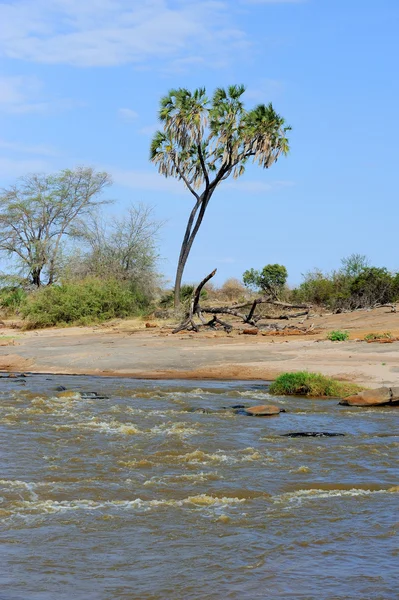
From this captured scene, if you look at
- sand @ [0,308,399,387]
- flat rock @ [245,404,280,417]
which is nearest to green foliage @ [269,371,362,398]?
sand @ [0,308,399,387]

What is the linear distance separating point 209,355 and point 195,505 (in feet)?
41.2

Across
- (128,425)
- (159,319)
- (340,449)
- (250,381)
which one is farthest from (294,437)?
(159,319)

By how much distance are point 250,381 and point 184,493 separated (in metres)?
9.80

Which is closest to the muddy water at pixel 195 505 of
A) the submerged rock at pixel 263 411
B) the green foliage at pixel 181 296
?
the submerged rock at pixel 263 411

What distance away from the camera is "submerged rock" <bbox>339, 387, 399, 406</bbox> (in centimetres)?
1410

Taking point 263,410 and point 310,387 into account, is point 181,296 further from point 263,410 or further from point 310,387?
point 263,410

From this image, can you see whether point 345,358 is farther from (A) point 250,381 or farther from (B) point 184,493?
(B) point 184,493

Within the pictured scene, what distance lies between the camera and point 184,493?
8.05 metres

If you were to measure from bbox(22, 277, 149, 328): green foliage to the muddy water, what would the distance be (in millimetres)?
19345

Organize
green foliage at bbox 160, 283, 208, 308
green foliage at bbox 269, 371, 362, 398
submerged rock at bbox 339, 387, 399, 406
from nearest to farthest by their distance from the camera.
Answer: submerged rock at bbox 339, 387, 399, 406, green foliage at bbox 269, 371, 362, 398, green foliage at bbox 160, 283, 208, 308

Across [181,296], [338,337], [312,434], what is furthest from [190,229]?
[312,434]

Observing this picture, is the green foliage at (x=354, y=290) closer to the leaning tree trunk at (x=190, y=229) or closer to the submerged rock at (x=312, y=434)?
the leaning tree trunk at (x=190, y=229)

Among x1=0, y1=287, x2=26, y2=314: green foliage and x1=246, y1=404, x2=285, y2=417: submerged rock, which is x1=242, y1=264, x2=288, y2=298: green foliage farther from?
x1=246, y1=404, x2=285, y2=417: submerged rock

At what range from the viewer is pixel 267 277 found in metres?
45.7
